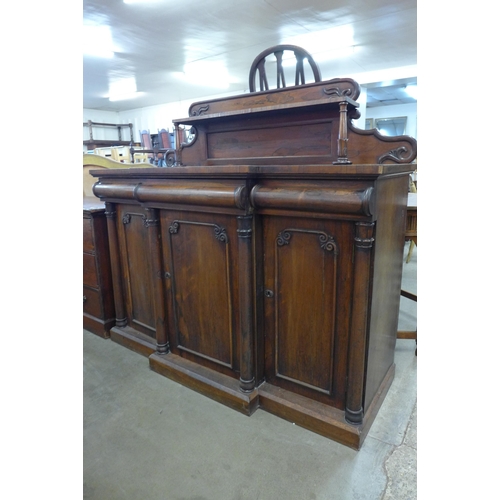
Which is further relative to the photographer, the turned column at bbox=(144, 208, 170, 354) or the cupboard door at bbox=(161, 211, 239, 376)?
the turned column at bbox=(144, 208, 170, 354)

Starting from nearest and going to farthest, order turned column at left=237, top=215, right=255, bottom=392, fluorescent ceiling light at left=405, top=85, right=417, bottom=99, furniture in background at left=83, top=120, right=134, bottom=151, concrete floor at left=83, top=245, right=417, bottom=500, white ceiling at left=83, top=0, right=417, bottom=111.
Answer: concrete floor at left=83, top=245, right=417, bottom=500, turned column at left=237, top=215, right=255, bottom=392, white ceiling at left=83, top=0, right=417, bottom=111, fluorescent ceiling light at left=405, top=85, right=417, bottom=99, furniture in background at left=83, top=120, right=134, bottom=151

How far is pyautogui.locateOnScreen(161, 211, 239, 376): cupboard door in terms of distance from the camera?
65.2 inches

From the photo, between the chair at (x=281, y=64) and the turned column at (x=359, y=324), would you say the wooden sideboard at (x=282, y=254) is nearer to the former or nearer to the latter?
the turned column at (x=359, y=324)

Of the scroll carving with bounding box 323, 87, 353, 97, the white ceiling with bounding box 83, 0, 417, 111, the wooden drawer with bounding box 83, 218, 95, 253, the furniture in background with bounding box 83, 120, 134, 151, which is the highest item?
the white ceiling with bounding box 83, 0, 417, 111

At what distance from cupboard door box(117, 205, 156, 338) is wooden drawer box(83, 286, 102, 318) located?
27 cm

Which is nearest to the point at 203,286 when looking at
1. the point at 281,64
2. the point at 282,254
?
the point at 282,254

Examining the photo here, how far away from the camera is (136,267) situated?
7.13ft

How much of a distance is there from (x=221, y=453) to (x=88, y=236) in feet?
5.25

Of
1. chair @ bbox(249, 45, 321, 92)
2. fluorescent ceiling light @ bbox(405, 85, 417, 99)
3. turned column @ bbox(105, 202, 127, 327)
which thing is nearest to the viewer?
chair @ bbox(249, 45, 321, 92)

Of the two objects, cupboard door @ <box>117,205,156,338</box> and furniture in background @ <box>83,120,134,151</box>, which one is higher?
furniture in background @ <box>83,120,134,151</box>

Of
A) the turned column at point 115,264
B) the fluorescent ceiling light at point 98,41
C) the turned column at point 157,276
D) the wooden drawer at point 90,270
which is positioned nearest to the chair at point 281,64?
the turned column at point 157,276

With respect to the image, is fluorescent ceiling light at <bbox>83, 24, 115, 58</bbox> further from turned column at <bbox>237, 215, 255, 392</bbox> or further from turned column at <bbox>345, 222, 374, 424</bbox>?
turned column at <bbox>345, 222, 374, 424</bbox>

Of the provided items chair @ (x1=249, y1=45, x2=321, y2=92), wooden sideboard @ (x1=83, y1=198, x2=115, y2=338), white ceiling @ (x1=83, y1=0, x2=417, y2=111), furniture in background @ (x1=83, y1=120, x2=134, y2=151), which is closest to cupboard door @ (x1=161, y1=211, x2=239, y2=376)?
wooden sideboard @ (x1=83, y1=198, x2=115, y2=338)
